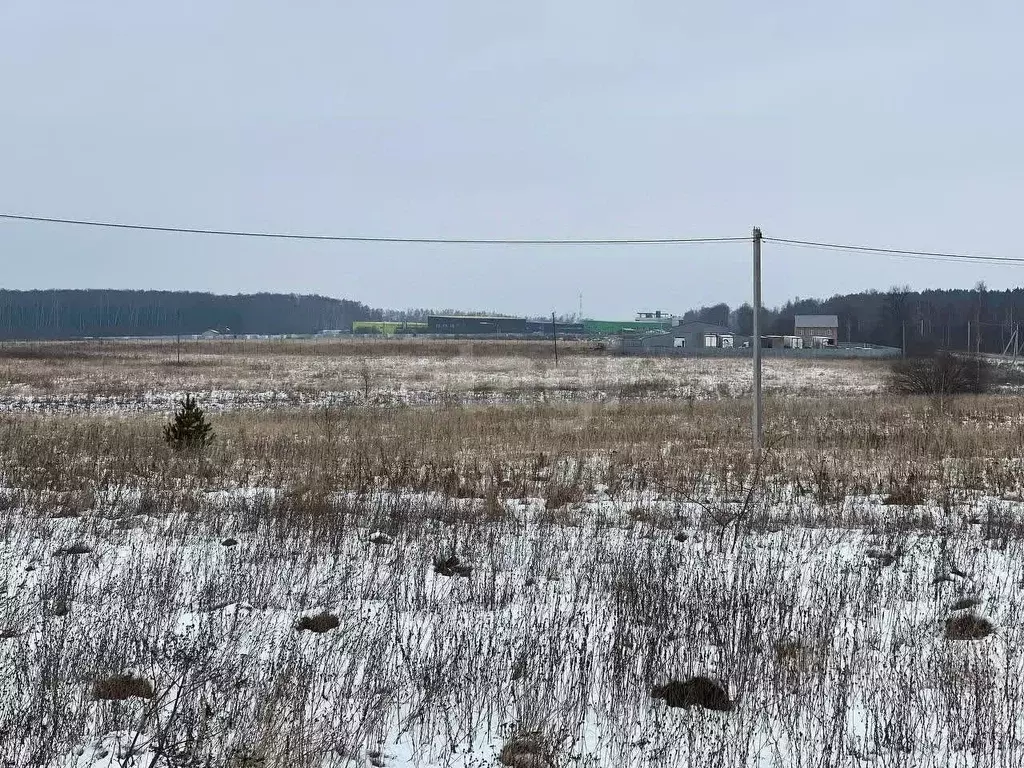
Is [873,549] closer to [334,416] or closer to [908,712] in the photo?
[908,712]

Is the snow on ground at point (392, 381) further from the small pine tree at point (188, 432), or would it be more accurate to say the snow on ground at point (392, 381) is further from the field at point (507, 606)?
the field at point (507, 606)

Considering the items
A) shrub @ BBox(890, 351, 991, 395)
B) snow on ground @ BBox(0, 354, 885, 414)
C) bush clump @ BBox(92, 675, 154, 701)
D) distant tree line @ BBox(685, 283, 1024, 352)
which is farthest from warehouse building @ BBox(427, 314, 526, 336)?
bush clump @ BBox(92, 675, 154, 701)

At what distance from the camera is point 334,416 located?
23156 mm

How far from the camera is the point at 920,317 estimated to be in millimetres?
129750

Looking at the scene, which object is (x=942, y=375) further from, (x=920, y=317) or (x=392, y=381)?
(x=920, y=317)

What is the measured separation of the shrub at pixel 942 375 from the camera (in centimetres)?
3253

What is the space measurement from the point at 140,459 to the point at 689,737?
11908 millimetres

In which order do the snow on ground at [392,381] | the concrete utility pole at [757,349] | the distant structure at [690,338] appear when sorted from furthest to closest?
1. the distant structure at [690,338]
2. the snow on ground at [392,381]
3. the concrete utility pole at [757,349]

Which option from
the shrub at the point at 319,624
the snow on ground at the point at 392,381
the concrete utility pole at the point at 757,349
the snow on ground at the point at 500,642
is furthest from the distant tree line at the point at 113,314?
the shrub at the point at 319,624

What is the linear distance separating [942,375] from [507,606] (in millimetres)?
30671

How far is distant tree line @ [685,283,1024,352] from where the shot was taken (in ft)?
365

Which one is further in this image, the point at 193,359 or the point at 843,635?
the point at 193,359

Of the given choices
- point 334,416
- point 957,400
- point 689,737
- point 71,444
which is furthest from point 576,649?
point 957,400

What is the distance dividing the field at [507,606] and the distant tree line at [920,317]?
295 ft
